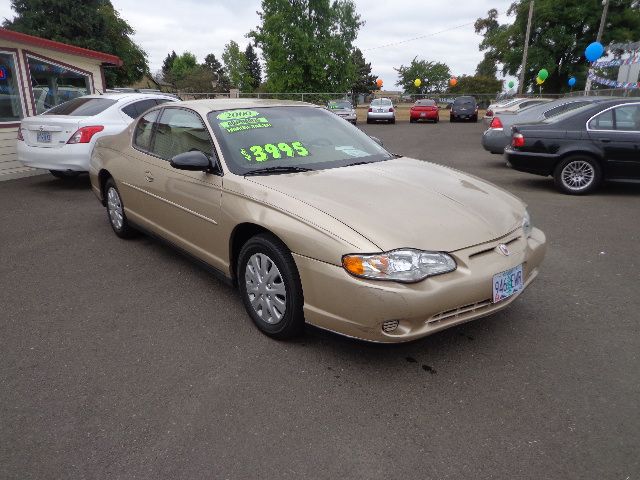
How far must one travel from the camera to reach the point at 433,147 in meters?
15.0

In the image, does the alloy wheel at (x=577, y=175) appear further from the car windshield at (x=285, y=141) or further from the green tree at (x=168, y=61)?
the green tree at (x=168, y=61)

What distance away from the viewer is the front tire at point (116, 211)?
5.16m

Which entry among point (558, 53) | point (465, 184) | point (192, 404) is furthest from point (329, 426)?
point (558, 53)

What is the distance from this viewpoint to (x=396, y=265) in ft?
8.43

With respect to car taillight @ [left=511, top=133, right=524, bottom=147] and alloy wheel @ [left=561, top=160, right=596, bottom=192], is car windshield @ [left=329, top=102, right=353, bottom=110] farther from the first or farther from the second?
alloy wheel @ [left=561, top=160, right=596, bottom=192]

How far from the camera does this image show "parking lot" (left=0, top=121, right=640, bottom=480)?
2.19 metres

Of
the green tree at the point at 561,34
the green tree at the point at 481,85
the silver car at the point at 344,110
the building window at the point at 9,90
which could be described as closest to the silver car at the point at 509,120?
the building window at the point at 9,90

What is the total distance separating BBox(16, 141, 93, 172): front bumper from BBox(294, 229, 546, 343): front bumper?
623 cm

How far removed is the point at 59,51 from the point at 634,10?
46103 millimetres

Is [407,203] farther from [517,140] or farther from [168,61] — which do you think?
[168,61]

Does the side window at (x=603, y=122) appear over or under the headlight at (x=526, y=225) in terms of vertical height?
over

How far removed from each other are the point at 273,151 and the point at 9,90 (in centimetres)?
866

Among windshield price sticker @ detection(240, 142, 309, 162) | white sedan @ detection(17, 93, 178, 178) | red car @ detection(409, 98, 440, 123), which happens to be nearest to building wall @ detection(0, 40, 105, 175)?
white sedan @ detection(17, 93, 178, 178)

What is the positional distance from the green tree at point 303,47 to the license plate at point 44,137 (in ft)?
93.2
